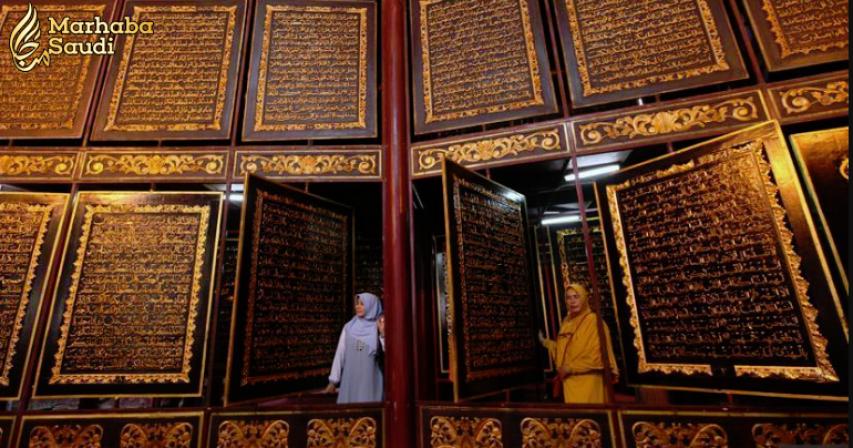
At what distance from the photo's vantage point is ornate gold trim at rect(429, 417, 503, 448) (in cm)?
267

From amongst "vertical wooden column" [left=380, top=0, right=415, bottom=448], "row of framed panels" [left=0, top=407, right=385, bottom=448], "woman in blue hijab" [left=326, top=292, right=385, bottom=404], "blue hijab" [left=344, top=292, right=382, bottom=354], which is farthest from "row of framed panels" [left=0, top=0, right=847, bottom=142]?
"row of framed panels" [left=0, top=407, right=385, bottom=448]

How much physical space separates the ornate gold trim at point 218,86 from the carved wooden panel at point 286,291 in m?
1.12

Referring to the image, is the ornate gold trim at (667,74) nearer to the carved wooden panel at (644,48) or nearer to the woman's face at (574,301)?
the carved wooden panel at (644,48)

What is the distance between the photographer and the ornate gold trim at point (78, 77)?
3625 millimetres

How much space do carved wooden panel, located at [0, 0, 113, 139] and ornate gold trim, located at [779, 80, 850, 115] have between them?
5.69 metres

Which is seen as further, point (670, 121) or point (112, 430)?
point (670, 121)

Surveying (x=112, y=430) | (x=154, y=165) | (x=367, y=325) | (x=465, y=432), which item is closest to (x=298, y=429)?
(x=367, y=325)

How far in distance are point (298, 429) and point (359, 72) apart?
3.16 metres

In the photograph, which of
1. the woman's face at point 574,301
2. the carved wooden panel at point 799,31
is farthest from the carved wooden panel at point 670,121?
the woman's face at point 574,301

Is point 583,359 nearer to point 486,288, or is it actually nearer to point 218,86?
point 486,288

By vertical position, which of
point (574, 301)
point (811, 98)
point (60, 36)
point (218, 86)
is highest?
point (60, 36)

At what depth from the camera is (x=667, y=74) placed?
3.19 metres

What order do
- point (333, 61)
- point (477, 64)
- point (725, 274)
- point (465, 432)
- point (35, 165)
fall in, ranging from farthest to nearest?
point (333, 61) < point (477, 64) < point (35, 165) < point (465, 432) < point (725, 274)

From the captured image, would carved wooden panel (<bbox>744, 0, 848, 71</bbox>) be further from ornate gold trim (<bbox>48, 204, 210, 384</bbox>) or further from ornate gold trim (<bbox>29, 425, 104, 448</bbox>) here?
ornate gold trim (<bbox>29, 425, 104, 448</bbox>)
